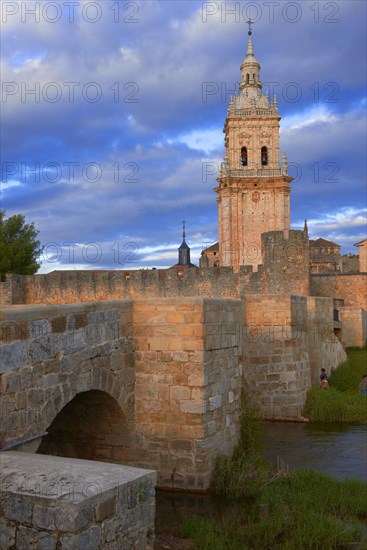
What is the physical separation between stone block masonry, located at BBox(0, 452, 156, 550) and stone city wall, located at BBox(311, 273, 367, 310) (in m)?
23.4

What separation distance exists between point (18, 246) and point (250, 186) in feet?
66.0

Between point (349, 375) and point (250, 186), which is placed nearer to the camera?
point (349, 375)

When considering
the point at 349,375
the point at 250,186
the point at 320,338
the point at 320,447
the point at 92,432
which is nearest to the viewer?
the point at 92,432

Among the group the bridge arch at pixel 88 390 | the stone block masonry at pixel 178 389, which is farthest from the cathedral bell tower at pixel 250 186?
the bridge arch at pixel 88 390

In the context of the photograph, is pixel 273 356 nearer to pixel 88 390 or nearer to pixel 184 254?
pixel 88 390

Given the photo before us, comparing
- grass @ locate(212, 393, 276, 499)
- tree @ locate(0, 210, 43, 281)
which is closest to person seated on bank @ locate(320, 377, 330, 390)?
grass @ locate(212, 393, 276, 499)

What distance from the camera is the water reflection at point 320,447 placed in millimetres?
7988

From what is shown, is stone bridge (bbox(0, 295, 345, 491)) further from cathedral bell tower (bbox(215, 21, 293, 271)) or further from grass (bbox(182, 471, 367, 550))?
cathedral bell tower (bbox(215, 21, 293, 271))

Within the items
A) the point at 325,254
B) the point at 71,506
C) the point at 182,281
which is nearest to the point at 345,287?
the point at 182,281

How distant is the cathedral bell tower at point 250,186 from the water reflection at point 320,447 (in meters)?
34.3

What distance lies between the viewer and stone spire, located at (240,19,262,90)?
5141cm

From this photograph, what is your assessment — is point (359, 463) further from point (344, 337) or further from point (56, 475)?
point (344, 337)

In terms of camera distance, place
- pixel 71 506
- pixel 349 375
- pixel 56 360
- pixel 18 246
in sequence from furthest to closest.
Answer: pixel 18 246, pixel 349 375, pixel 56 360, pixel 71 506

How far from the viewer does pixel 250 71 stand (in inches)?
2071
